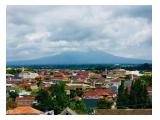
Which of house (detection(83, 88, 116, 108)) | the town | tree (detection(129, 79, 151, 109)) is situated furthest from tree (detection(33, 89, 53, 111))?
tree (detection(129, 79, 151, 109))

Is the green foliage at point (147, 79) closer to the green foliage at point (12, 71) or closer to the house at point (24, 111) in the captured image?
the house at point (24, 111)

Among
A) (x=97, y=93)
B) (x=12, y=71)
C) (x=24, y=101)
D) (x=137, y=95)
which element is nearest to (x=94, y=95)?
(x=97, y=93)

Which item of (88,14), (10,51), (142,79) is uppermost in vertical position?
(88,14)

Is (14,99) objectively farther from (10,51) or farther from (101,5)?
(101,5)

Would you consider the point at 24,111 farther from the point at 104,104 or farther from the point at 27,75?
the point at 104,104

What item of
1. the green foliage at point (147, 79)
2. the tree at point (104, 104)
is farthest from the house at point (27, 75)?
the green foliage at point (147, 79)
